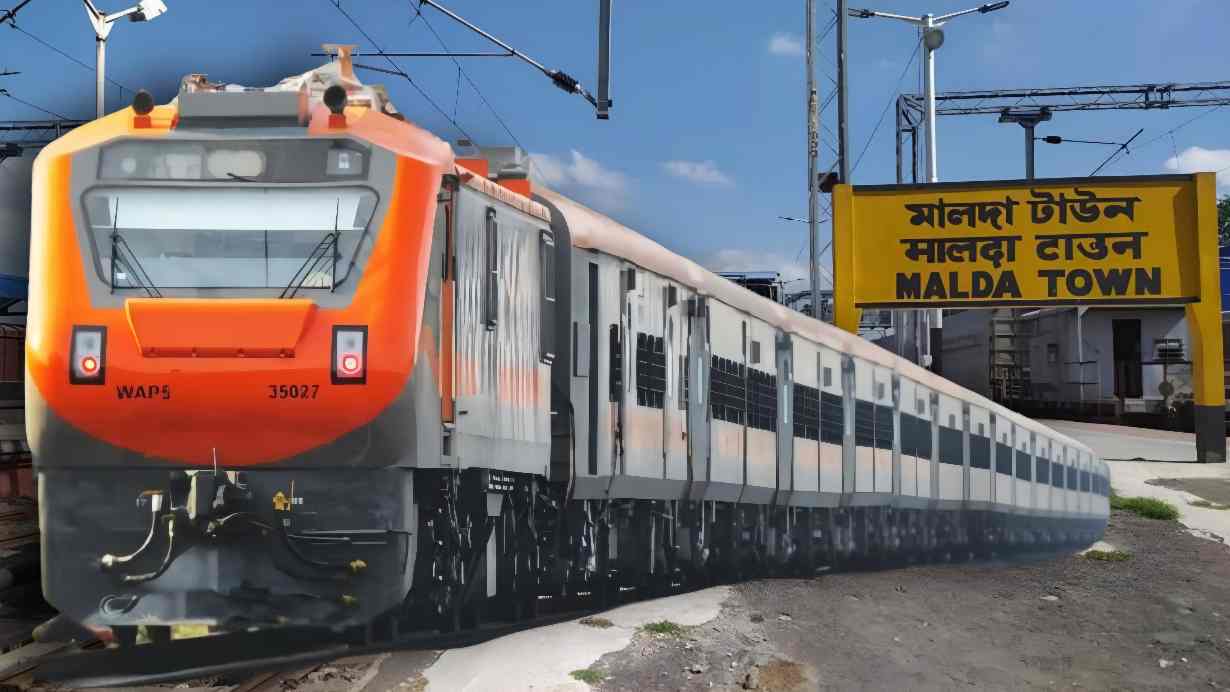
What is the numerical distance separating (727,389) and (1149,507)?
1251 cm

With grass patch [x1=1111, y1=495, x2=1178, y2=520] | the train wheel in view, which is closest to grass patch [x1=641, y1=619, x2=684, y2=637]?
the train wheel

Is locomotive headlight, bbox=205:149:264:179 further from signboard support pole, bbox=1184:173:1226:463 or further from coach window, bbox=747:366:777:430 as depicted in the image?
signboard support pole, bbox=1184:173:1226:463

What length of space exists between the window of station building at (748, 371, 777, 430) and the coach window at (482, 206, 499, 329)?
5.39 m

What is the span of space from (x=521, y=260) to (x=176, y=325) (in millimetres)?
2394

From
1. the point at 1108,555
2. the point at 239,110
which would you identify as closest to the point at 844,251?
the point at 1108,555

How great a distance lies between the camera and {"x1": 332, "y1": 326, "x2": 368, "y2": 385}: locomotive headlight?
6.21 m

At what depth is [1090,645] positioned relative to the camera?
31.1 ft

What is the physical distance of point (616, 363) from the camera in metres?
9.00

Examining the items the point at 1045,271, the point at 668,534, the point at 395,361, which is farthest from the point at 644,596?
the point at 1045,271

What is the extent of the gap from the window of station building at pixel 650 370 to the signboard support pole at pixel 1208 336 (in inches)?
700

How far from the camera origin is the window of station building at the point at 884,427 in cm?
1638

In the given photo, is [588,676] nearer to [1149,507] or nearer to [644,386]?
[644,386]

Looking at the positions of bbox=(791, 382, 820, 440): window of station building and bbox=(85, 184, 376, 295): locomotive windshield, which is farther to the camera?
bbox=(791, 382, 820, 440): window of station building

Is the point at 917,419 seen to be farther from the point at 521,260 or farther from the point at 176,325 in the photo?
the point at 176,325
